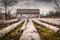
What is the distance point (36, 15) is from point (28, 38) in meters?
39.3

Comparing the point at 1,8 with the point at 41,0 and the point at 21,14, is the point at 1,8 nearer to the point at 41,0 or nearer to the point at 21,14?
the point at 21,14

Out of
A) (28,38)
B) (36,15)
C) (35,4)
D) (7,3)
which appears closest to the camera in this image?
(28,38)

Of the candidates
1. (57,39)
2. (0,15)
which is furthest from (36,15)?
(57,39)

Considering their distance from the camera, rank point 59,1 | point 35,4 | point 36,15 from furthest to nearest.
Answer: point 35,4 → point 36,15 → point 59,1

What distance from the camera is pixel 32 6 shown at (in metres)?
48.6

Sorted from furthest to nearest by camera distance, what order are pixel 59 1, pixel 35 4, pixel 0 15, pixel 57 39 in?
pixel 35 4
pixel 59 1
pixel 0 15
pixel 57 39

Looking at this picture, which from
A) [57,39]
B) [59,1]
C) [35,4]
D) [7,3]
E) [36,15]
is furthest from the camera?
[35,4]

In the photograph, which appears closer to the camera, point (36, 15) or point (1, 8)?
point (1, 8)

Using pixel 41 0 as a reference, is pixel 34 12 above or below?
below

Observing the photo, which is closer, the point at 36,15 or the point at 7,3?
the point at 7,3

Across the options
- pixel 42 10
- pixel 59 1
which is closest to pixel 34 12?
pixel 42 10

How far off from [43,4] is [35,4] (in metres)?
2.66

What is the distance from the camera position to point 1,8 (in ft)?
99.2

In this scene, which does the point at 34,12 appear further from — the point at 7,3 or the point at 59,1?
the point at 7,3
